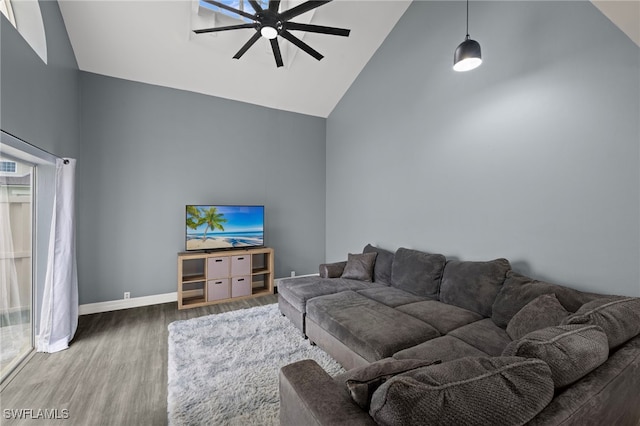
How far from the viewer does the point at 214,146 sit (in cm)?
441

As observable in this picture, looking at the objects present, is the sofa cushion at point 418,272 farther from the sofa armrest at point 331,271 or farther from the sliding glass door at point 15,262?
the sliding glass door at point 15,262

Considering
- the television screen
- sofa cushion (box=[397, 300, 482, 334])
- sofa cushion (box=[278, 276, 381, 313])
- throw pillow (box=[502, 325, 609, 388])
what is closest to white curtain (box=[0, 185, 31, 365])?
the television screen

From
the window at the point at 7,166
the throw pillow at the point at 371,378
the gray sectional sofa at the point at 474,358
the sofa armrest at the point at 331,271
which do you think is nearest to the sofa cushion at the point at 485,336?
the gray sectional sofa at the point at 474,358

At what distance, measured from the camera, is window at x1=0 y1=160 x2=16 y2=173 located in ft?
7.31

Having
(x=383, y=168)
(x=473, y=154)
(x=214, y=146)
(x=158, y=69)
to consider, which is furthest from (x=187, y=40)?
(x=473, y=154)

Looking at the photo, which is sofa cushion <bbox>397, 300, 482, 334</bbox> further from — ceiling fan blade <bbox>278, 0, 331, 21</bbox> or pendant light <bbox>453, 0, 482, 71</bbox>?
ceiling fan blade <bbox>278, 0, 331, 21</bbox>

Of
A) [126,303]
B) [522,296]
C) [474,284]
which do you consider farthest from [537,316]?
[126,303]

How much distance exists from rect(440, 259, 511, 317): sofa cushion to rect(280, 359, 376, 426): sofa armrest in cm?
186

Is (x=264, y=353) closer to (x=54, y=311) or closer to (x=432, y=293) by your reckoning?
(x=432, y=293)

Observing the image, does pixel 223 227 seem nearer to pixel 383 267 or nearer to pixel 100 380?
pixel 100 380

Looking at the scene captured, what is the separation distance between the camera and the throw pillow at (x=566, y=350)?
0.99 m

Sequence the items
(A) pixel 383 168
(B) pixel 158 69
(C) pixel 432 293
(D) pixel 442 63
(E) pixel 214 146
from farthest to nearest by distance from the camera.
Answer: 1. (E) pixel 214 146
2. (A) pixel 383 168
3. (B) pixel 158 69
4. (D) pixel 442 63
5. (C) pixel 432 293

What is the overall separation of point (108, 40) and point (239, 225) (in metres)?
2.85

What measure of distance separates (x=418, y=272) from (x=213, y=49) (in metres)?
3.95
